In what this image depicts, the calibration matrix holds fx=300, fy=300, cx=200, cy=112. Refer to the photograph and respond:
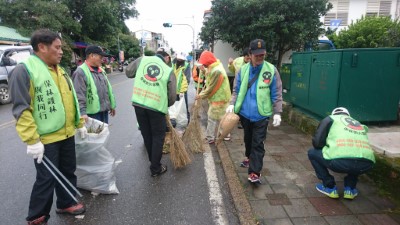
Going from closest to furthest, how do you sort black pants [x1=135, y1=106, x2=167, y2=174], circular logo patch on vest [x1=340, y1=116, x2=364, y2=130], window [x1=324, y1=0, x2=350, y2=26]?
1. circular logo patch on vest [x1=340, y1=116, x2=364, y2=130]
2. black pants [x1=135, y1=106, x2=167, y2=174]
3. window [x1=324, y1=0, x2=350, y2=26]

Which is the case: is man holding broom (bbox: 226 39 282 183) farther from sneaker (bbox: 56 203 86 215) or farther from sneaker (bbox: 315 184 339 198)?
sneaker (bbox: 56 203 86 215)

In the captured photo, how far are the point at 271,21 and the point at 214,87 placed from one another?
14.5 ft

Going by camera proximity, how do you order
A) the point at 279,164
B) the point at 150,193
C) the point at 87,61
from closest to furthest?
the point at 150,193
the point at 87,61
the point at 279,164

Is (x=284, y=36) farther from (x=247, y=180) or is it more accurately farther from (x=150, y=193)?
(x=150, y=193)

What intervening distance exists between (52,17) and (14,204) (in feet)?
61.4

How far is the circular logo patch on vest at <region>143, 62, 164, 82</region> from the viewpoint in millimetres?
3707

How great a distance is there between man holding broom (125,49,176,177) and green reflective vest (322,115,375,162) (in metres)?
1.95

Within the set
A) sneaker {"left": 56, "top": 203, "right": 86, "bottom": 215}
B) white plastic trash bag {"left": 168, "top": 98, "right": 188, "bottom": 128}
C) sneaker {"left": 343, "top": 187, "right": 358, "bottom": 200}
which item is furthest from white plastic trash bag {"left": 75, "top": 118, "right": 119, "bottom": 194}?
white plastic trash bag {"left": 168, "top": 98, "right": 188, "bottom": 128}

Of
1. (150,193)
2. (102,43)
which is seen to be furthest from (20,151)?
(102,43)

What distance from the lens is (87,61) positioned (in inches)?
156

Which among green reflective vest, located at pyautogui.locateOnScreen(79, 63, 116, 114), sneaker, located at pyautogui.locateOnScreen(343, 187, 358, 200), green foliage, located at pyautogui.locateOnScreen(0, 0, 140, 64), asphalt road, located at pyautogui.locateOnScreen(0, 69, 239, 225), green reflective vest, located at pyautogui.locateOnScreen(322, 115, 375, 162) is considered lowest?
asphalt road, located at pyautogui.locateOnScreen(0, 69, 239, 225)

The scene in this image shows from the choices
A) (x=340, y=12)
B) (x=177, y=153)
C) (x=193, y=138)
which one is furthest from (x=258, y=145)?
(x=340, y=12)

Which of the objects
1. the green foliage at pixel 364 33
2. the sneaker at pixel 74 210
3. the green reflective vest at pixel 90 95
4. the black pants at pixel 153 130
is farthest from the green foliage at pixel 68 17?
the sneaker at pixel 74 210

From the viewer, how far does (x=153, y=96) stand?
369 cm
